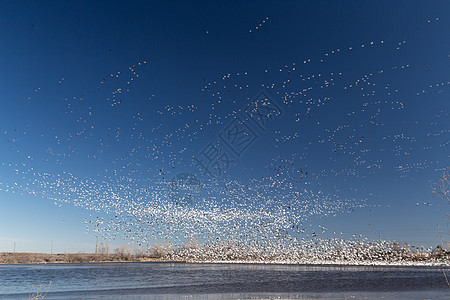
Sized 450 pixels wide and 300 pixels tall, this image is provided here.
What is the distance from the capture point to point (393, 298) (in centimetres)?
1811

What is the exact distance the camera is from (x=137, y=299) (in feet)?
62.2

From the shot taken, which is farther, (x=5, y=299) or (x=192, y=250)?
(x=192, y=250)

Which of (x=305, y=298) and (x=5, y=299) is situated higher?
(x=5, y=299)

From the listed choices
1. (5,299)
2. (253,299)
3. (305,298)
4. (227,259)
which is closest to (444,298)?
(305,298)

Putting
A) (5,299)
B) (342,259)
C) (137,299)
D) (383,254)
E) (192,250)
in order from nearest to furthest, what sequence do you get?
(137,299) < (5,299) < (383,254) < (192,250) < (342,259)

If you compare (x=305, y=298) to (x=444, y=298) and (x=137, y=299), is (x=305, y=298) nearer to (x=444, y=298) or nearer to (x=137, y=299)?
(x=444, y=298)

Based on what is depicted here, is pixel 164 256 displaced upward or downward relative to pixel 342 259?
A: upward

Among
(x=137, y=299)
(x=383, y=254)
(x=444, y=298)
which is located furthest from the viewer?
(x=383, y=254)

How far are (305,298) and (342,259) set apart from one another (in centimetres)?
15632

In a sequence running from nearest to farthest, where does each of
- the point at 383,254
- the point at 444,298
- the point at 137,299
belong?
1. the point at 444,298
2. the point at 137,299
3. the point at 383,254

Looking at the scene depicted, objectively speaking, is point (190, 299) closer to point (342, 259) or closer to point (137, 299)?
point (137, 299)

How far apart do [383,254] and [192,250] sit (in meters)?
80.2

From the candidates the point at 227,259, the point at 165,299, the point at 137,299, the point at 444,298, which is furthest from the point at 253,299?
the point at 227,259

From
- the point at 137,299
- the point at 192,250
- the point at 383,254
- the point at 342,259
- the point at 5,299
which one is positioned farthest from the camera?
the point at 342,259
